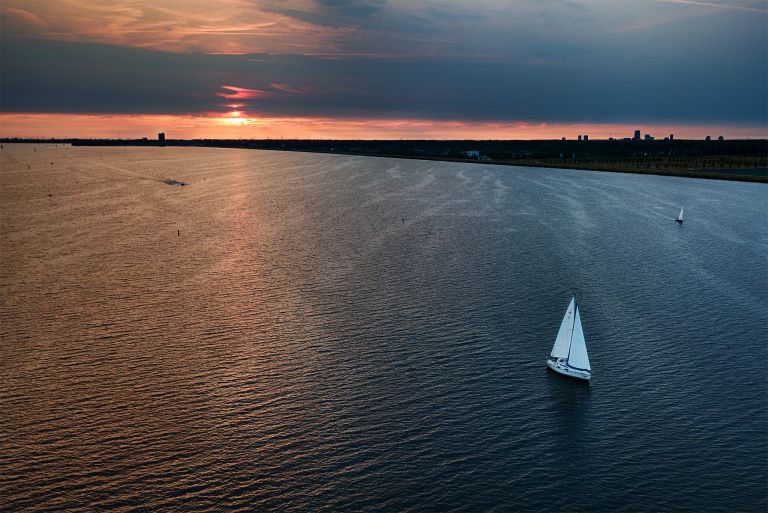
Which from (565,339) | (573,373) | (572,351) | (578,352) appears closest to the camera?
(573,373)

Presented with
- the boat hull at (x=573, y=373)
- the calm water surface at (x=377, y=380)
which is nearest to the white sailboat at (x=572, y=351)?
the boat hull at (x=573, y=373)

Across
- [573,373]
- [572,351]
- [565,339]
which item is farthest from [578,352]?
[565,339]

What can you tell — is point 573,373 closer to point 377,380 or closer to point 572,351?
point 572,351

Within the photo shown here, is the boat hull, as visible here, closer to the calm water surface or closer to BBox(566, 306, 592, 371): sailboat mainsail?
BBox(566, 306, 592, 371): sailboat mainsail

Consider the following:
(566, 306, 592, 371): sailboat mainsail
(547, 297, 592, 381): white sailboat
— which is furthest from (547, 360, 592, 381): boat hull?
(566, 306, 592, 371): sailboat mainsail

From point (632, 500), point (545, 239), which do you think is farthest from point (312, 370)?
point (545, 239)

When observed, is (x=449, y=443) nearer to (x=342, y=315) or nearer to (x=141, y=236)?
(x=342, y=315)
